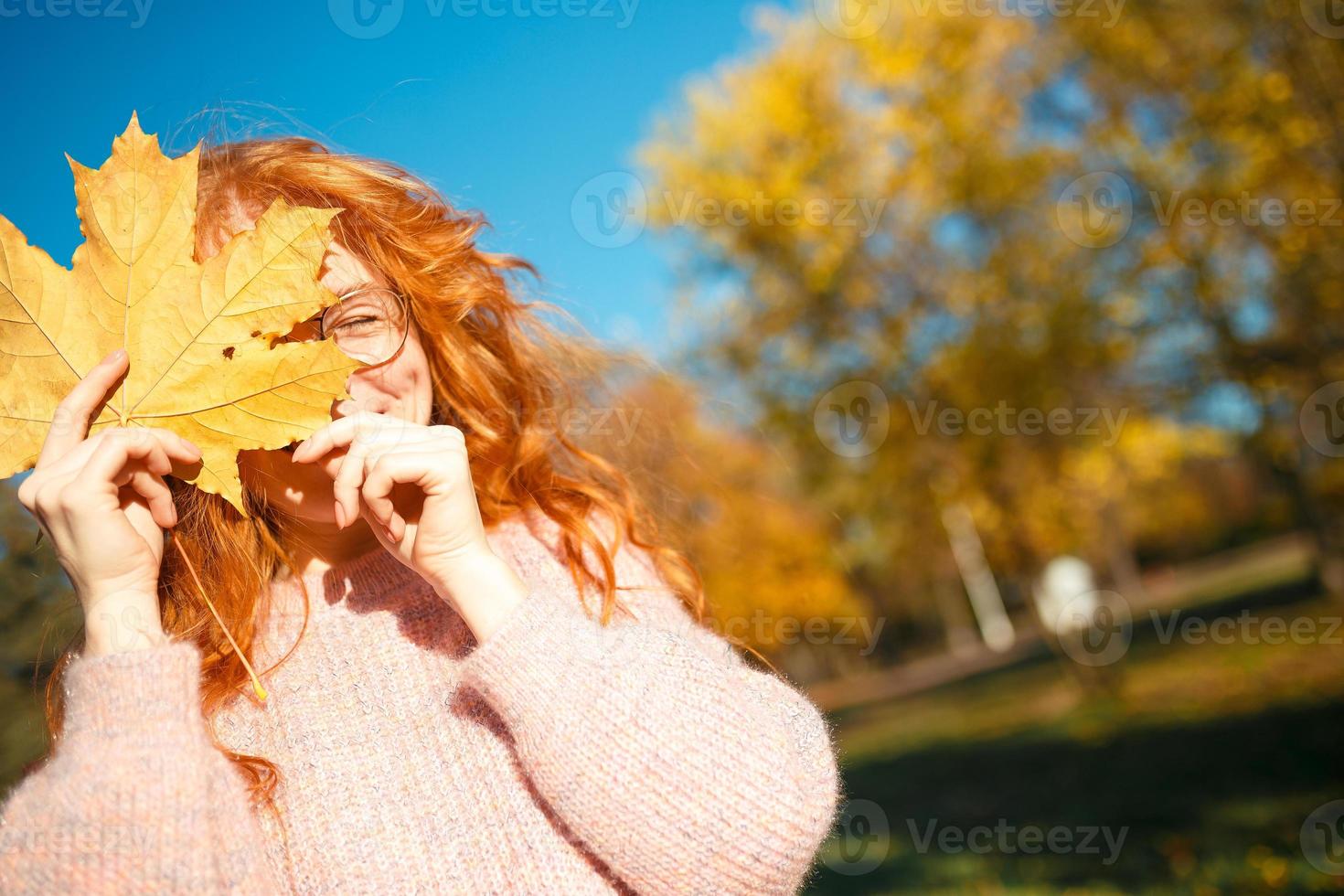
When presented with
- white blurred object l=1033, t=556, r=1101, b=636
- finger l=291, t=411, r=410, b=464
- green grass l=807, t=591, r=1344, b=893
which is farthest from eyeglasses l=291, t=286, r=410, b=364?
white blurred object l=1033, t=556, r=1101, b=636

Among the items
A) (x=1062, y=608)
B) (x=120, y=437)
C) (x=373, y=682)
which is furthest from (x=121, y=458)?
(x=1062, y=608)

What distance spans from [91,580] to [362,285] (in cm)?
76

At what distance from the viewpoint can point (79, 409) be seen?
5.36 feet

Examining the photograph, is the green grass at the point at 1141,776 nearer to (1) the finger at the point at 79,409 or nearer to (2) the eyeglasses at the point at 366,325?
(2) the eyeglasses at the point at 366,325

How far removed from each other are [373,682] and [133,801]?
1.66 feet

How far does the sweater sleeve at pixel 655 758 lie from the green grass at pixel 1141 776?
2703mm

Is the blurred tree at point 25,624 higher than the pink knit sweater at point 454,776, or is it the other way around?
the blurred tree at point 25,624

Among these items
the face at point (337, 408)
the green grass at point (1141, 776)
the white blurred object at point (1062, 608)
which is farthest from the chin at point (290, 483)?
the white blurred object at point (1062, 608)

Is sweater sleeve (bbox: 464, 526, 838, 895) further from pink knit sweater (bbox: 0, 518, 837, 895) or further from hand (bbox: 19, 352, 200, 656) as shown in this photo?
hand (bbox: 19, 352, 200, 656)

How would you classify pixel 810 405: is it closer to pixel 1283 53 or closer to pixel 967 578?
pixel 1283 53

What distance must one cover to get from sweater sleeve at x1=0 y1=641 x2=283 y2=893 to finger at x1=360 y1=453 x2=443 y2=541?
406 millimetres

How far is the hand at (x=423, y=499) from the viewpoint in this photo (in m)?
1.73

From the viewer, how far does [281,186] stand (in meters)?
2.08

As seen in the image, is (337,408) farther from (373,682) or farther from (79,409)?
(373,682)
